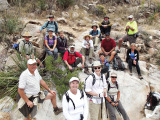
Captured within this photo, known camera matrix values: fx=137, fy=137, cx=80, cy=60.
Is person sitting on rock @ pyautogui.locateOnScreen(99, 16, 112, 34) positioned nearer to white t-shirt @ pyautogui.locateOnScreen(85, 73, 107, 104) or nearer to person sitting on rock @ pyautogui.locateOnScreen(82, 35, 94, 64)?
person sitting on rock @ pyautogui.locateOnScreen(82, 35, 94, 64)

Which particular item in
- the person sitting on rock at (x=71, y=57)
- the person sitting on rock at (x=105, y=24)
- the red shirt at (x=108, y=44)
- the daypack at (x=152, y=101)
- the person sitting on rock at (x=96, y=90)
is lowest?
the daypack at (x=152, y=101)

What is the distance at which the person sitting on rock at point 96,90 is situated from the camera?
3441mm

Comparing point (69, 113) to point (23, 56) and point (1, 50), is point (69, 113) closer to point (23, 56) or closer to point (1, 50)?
point (23, 56)

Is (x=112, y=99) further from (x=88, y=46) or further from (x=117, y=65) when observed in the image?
(x=88, y=46)

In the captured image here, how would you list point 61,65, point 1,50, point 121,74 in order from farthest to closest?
point 1,50, point 121,74, point 61,65

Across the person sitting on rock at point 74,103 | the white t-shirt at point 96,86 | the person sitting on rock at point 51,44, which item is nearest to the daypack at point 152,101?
the white t-shirt at point 96,86

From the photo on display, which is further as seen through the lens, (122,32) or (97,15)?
(97,15)

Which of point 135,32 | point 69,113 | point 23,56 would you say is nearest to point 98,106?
point 69,113

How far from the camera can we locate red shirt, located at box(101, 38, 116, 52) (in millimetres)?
6117

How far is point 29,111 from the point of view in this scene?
3.13 metres

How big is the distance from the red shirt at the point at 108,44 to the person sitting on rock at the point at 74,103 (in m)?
3.76

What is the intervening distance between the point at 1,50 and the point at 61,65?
3.04 meters

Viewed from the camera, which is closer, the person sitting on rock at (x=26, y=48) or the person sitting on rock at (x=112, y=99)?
the person sitting on rock at (x=112, y=99)

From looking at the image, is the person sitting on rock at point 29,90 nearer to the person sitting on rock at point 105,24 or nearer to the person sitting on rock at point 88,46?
the person sitting on rock at point 88,46
